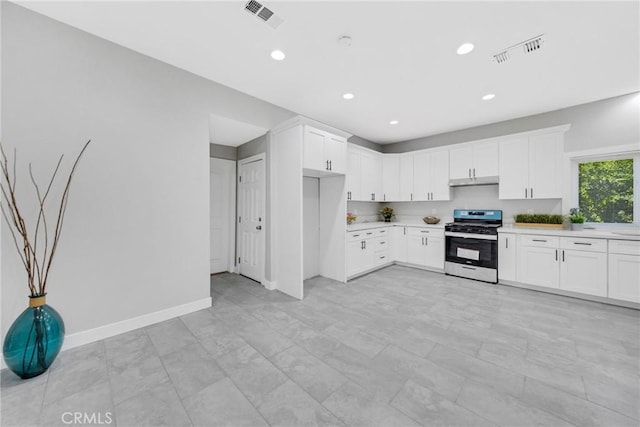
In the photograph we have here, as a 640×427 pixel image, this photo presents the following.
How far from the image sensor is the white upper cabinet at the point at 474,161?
4.41m

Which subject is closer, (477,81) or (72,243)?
(72,243)

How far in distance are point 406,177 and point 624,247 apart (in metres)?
3.30

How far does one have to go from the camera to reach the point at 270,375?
185cm

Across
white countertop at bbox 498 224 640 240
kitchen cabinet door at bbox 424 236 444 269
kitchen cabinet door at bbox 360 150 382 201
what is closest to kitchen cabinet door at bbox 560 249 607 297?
white countertop at bbox 498 224 640 240

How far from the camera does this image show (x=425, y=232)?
4902 millimetres

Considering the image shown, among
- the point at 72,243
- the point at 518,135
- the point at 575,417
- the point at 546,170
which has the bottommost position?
the point at 575,417

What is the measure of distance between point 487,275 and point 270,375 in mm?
3865

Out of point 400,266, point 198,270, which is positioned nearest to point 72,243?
point 198,270

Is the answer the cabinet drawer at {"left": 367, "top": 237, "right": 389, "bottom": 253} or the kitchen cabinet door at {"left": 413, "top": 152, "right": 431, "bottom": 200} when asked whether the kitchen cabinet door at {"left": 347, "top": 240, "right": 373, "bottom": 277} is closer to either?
the cabinet drawer at {"left": 367, "top": 237, "right": 389, "bottom": 253}

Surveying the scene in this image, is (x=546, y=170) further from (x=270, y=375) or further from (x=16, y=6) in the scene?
(x=16, y=6)

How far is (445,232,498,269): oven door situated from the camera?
4.04 meters

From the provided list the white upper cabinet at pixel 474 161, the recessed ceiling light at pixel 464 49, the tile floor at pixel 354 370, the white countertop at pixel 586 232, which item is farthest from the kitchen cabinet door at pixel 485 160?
the recessed ceiling light at pixel 464 49

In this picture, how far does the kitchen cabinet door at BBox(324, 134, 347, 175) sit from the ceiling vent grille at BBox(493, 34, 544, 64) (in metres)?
2.20

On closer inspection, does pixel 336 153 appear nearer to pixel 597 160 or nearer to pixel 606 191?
pixel 597 160
